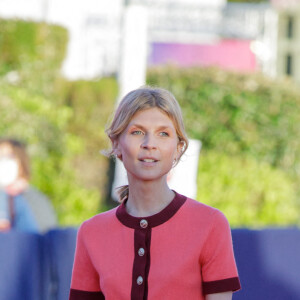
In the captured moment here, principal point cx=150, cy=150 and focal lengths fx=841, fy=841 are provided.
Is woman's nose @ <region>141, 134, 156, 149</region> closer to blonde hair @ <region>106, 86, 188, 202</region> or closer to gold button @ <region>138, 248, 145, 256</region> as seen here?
blonde hair @ <region>106, 86, 188, 202</region>

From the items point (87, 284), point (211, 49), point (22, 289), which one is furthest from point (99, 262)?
point (211, 49)

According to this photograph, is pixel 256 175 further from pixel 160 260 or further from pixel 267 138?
pixel 160 260

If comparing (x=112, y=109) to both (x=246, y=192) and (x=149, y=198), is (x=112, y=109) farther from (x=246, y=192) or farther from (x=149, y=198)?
(x=149, y=198)

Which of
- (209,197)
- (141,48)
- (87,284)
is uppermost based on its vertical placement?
(141,48)

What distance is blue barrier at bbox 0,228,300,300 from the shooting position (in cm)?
394

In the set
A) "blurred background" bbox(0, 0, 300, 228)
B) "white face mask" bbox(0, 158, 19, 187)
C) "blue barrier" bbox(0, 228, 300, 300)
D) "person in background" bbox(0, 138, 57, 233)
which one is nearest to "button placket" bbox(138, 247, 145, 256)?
"blue barrier" bbox(0, 228, 300, 300)

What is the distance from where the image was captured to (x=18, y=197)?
5.75 metres

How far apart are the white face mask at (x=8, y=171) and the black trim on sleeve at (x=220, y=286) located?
12.5 ft

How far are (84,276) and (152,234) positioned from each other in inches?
11.4

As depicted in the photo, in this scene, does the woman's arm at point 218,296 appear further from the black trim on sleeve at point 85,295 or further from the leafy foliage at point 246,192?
the leafy foliage at point 246,192

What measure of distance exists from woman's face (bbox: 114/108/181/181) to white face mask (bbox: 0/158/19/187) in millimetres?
3660

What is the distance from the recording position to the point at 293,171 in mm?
11148

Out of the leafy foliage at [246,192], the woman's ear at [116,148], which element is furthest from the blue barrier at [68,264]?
the leafy foliage at [246,192]

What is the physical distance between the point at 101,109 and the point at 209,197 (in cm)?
193
